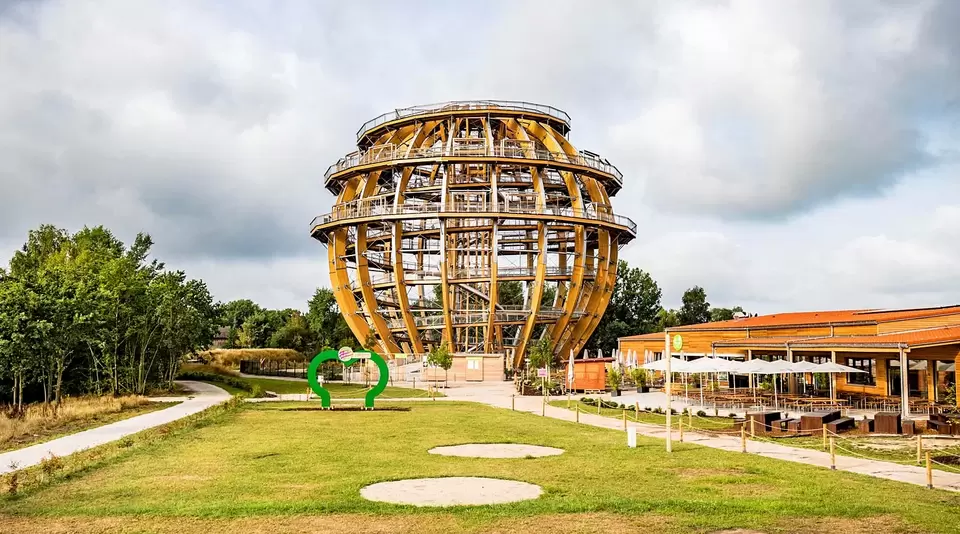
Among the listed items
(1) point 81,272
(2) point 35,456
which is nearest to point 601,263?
(1) point 81,272

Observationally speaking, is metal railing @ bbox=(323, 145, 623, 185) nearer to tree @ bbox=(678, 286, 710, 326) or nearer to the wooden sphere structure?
the wooden sphere structure

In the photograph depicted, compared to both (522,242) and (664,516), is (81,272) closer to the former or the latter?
(522,242)

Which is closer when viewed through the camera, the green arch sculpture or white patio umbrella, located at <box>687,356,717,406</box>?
white patio umbrella, located at <box>687,356,717,406</box>

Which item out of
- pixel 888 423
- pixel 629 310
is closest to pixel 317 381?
pixel 888 423

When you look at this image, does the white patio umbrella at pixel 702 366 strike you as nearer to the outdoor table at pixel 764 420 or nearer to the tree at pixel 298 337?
the outdoor table at pixel 764 420

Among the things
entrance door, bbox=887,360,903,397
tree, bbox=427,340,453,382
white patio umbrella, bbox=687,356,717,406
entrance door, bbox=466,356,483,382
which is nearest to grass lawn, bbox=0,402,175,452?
tree, bbox=427,340,453,382

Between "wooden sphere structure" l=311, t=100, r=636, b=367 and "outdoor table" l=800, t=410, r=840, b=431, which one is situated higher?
"wooden sphere structure" l=311, t=100, r=636, b=367

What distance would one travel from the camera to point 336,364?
75.5 m

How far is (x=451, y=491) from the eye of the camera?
14633 mm

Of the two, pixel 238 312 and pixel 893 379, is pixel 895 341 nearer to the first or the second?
pixel 893 379

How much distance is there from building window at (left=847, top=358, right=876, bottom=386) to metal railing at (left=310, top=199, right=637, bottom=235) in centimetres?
2907

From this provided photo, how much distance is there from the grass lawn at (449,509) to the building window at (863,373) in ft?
63.0

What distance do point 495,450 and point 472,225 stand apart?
50.5 meters

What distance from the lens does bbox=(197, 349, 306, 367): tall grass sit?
302 feet
